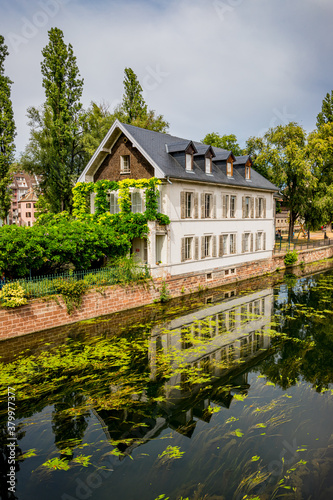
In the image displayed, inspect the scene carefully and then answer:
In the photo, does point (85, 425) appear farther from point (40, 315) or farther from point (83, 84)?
point (83, 84)

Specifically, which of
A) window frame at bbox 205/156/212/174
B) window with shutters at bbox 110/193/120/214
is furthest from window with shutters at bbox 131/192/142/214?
window frame at bbox 205/156/212/174

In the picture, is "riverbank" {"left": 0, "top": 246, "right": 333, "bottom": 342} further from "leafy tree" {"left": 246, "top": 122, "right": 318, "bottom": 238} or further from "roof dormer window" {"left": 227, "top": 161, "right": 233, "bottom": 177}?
"leafy tree" {"left": 246, "top": 122, "right": 318, "bottom": 238}

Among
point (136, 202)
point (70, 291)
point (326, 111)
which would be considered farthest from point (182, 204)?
point (326, 111)

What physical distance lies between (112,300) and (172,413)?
32.8 ft

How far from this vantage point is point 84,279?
60.7 ft

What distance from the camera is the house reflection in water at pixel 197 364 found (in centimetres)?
965

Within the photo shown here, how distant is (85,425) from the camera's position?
9570 millimetres

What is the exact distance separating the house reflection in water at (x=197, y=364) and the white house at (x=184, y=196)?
4751mm

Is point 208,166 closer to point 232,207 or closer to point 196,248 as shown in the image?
point 232,207

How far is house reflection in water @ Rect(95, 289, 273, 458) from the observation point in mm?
9648

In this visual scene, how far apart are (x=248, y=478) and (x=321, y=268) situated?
33.3 m

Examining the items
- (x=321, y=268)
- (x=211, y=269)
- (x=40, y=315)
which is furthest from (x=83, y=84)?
(x=321, y=268)

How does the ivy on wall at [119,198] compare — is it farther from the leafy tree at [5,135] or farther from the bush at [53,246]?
the leafy tree at [5,135]

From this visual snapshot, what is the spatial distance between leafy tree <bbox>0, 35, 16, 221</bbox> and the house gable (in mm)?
9223
